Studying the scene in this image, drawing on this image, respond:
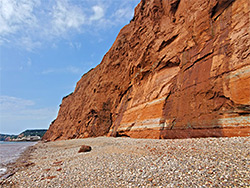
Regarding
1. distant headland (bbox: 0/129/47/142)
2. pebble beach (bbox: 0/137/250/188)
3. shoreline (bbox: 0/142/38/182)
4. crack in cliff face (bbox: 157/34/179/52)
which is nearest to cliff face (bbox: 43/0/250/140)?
crack in cliff face (bbox: 157/34/179/52)

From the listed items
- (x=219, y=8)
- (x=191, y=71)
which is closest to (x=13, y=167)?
(x=191, y=71)

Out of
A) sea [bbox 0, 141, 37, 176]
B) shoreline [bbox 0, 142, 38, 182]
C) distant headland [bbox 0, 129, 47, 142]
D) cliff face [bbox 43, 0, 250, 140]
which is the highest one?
cliff face [bbox 43, 0, 250, 140]

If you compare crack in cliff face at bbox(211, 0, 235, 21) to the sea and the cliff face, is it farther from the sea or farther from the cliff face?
the sea

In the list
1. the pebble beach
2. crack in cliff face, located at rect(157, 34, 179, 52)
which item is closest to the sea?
the pebble beach

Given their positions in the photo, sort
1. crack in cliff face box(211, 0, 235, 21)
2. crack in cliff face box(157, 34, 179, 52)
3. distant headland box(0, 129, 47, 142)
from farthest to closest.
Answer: distant headland box(0, 129, 47, 142) → crack in cliff face box(157, 34, 179, 52) → crack in cliff face box(211, 0, 235, 21)

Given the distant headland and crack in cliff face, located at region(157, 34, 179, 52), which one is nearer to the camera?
crack in cliff face, located at region(157, 34, 179, 52)

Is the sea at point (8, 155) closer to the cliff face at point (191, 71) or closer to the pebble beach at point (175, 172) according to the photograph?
the pebble beach at point (175, 172)

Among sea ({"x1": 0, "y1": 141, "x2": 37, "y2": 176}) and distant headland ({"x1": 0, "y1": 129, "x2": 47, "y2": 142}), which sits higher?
sea ({"x1": 0, "y1": 141, "x2": 37, "y2": 176})

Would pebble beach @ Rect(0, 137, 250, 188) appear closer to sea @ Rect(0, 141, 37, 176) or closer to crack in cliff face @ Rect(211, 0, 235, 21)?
sea @ Rect(0, 141, 37, 176)

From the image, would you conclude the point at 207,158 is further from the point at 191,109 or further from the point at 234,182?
the point at 191,109

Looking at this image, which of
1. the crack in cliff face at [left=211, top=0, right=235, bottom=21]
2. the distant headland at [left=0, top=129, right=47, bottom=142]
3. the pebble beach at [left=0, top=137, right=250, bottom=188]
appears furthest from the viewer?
the distant headland at [left=0, top=129, right=47, bottom=142]

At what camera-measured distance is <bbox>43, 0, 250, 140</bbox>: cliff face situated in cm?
754

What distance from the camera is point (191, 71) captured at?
10531 mm

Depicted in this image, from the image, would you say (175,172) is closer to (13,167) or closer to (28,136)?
(13,167)
